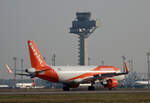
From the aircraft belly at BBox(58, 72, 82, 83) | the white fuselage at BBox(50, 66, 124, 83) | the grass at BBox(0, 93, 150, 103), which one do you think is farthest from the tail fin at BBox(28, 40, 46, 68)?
the grass at BBox(0, 93, 150, 103)

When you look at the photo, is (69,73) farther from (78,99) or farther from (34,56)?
(78,99)

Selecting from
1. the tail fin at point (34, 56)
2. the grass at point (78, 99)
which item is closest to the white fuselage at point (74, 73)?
the tail fin at point (34, 56)

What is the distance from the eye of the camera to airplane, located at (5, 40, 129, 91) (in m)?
78.4

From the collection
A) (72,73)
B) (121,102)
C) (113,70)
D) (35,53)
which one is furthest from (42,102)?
(113,70)

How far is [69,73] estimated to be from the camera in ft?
274

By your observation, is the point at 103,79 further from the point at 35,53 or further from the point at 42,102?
the point at 42,102

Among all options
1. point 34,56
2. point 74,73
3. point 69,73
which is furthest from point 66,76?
point 34,56

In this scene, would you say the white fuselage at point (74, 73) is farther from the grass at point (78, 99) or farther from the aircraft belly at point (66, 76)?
the grass at point (78, 99)

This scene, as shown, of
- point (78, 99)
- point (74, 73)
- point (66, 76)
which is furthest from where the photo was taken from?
point (74, 73)

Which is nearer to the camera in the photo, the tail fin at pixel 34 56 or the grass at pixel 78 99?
the grass at pixel 78 99

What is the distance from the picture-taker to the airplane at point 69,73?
78375 mm

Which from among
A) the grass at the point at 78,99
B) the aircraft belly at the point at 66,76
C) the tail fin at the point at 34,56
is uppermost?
the tail fin at the point at 34,56

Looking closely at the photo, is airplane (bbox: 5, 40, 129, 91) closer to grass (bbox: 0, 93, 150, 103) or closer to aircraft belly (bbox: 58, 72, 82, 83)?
aircraft belly (bbox: 58, 72, 82, 83)

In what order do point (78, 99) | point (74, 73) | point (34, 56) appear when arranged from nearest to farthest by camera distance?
point (78, 99), point (34, 56), point (74, 73)
